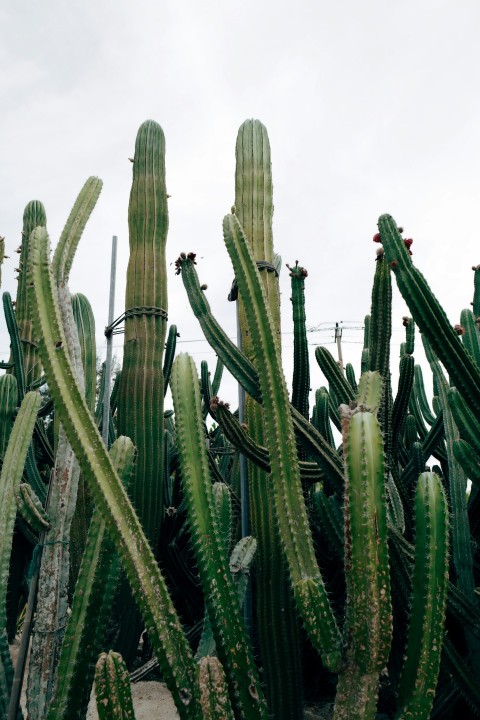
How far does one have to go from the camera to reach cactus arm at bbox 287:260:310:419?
11.6 ft

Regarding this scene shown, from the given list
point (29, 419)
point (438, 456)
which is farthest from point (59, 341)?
point (438, 456)

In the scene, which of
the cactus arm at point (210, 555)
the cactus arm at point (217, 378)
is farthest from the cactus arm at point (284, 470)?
the cactus arm at point (217, 378)

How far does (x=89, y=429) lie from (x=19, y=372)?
10.9 feet

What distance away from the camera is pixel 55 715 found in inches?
72.4

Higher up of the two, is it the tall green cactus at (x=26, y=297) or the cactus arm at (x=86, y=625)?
the tall green cactus at (x=26, y=297)

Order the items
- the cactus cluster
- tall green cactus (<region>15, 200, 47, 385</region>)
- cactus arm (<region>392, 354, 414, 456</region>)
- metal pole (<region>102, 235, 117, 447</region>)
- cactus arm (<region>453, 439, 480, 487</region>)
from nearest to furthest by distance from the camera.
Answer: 1. the cactus cluster
2. cactus arm (<region>453, 439, 480, 487</region>)
3. cactus arm (<region>392, 354, 414, 456</region>)
4. metal pole (<region>102, 235, 117, 447</region>)
5. tall green cactus (<region>15, 200, 47, 385</region>)

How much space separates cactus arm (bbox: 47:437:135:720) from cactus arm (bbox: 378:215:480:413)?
4.94ft

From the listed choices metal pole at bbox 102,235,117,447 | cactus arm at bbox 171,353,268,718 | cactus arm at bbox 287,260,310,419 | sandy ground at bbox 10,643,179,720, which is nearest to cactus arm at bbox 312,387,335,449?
cactus arm at bbox 287,260,310,419

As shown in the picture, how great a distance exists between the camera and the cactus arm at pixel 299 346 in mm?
3525

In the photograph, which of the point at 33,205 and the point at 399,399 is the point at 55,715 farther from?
the point at 33,205

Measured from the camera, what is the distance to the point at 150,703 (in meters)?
4.12

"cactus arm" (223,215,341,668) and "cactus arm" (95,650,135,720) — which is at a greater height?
"cactus arm" (223,215,341,668)

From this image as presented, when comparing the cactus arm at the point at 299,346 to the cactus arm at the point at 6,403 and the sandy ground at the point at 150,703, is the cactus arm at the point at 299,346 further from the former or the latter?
the sandy ground at the point at 150,703

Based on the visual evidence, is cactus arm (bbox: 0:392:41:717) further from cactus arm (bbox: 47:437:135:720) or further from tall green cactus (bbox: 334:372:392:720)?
tall green cactus (bbox: 334:372:392:720)
